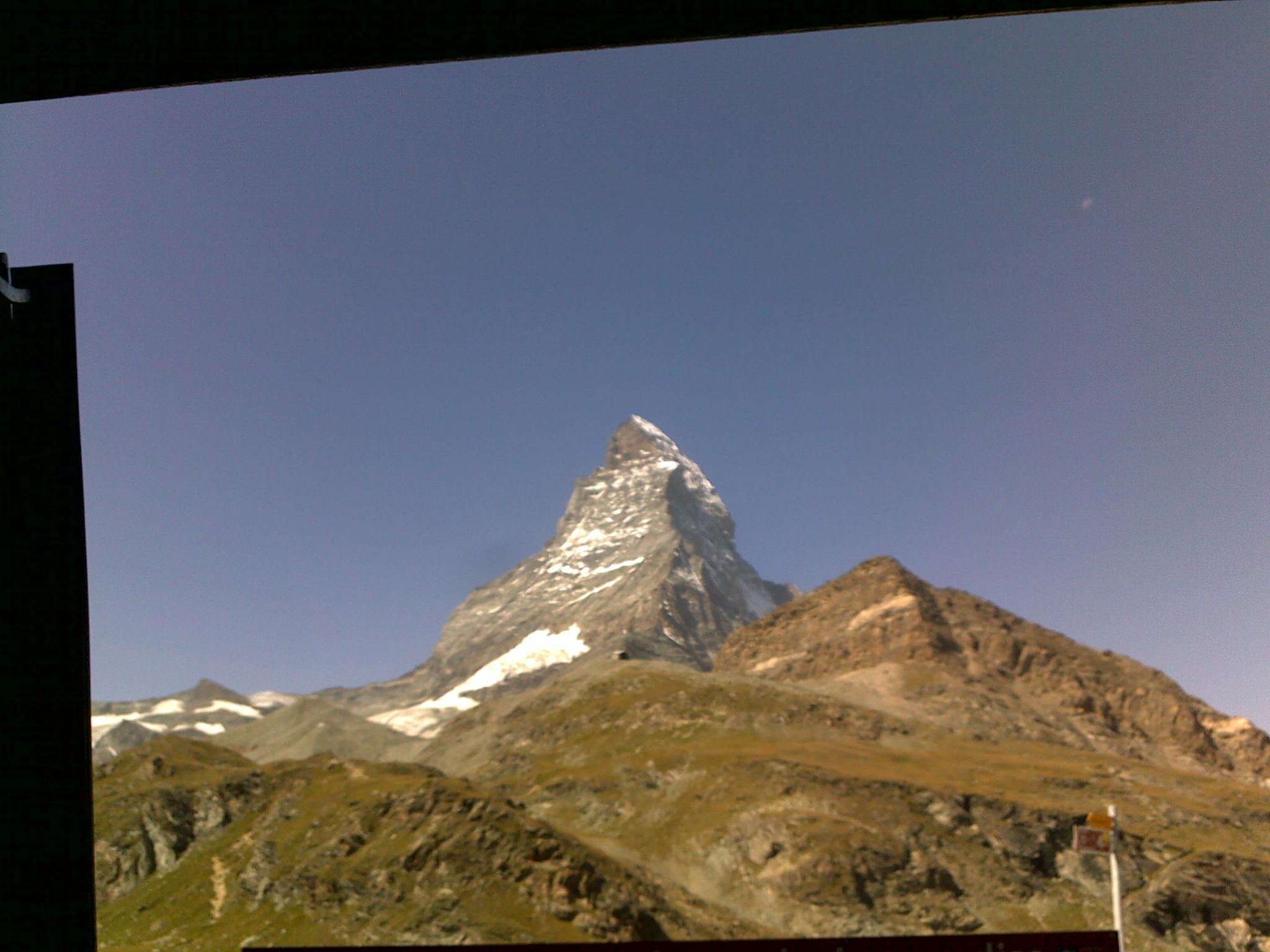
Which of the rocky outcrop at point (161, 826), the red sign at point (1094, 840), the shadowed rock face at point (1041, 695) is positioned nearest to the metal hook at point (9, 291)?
the red sign at point (1094, 840)

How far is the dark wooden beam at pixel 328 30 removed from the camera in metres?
4.80

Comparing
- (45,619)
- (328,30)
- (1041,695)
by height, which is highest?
(328,30)

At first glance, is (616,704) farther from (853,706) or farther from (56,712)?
(56,712)

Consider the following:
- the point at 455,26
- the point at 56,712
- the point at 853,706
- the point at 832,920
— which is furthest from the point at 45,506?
the point at 853,706

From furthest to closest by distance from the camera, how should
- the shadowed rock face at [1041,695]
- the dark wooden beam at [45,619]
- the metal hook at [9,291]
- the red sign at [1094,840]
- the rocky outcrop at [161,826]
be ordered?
the shadowed rock face at [1041,695] < the rocky outcrop at [161,826] < the red sign at [1094,840] < the metal hook at [9,291] < the dark wooden beam at [45,619]

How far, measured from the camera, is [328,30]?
492 centimetres

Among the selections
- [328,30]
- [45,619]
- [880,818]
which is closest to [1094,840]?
[45,619]

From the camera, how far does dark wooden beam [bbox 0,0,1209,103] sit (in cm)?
480

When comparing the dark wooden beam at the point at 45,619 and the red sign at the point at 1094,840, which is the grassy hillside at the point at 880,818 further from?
the dark wooden beam at the point at 45,619

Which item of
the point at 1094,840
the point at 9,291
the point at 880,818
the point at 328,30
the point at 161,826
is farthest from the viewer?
the point at 161,826

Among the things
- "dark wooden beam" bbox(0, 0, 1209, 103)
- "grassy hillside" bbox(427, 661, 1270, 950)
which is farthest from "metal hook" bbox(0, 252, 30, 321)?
"grassy hillside" bbox(427, 661, 1270, 950)

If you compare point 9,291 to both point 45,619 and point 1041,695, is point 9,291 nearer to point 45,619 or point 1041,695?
point 45,619

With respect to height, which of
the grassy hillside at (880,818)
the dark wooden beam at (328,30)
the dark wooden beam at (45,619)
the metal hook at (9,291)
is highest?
the dark wooden beam at (328,30)

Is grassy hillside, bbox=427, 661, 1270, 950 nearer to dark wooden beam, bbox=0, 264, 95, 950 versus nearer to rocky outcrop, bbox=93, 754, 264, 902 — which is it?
rocky outcrop, bbox=93, 754, 264, 902
